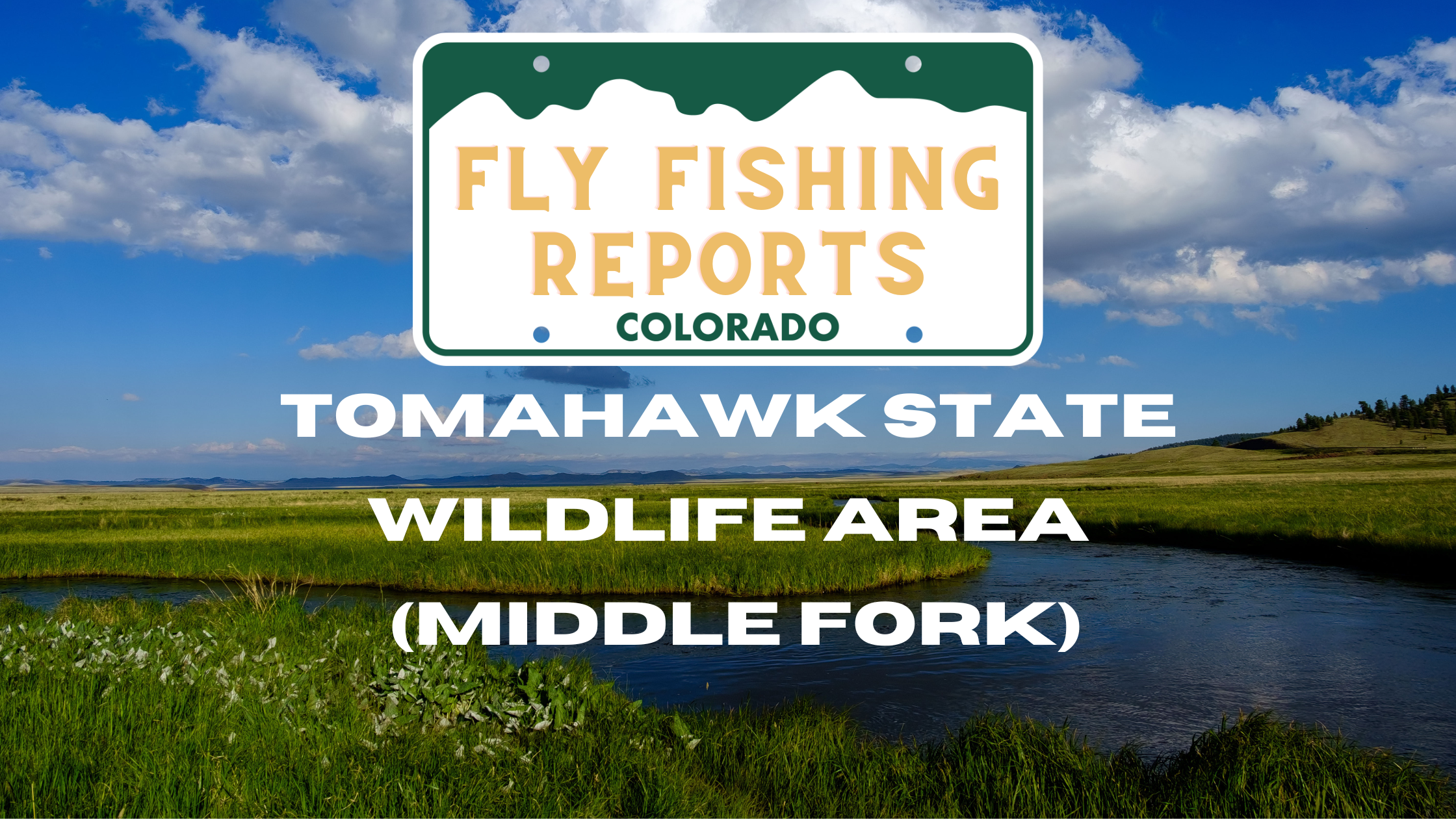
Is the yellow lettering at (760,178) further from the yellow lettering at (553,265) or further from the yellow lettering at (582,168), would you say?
the yellow lettering at (553,265)

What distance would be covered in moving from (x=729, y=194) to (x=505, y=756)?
220 inches

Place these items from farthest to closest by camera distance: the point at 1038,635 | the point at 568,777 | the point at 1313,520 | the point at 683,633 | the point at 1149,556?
1. the point at 1313,520
2. the point at 1149,556
3. the point at 683,633
4. the point at 1038,635
5. the point at 568,777

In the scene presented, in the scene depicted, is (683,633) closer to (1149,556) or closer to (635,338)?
(635,338)

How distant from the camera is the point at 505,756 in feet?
27.8

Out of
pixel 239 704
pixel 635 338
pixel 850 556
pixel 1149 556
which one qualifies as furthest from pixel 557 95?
pixel 1149 556

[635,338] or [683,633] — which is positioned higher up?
[635,338]

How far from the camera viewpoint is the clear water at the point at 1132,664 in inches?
523

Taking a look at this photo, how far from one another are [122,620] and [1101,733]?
621 inches

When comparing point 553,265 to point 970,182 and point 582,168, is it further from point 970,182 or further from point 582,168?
point 970,182

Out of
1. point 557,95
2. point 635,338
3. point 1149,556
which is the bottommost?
point 1149,556

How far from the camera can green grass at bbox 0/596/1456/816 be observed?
7.10 m

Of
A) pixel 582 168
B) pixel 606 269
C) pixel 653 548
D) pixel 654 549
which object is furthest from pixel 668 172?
pixel 653 548

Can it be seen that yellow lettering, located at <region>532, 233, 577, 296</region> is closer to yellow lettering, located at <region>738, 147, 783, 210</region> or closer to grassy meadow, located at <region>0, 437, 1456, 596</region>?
yellow lettering, located at <region>738, 147, 783, 210</region>

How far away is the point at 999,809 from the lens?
338 inches
